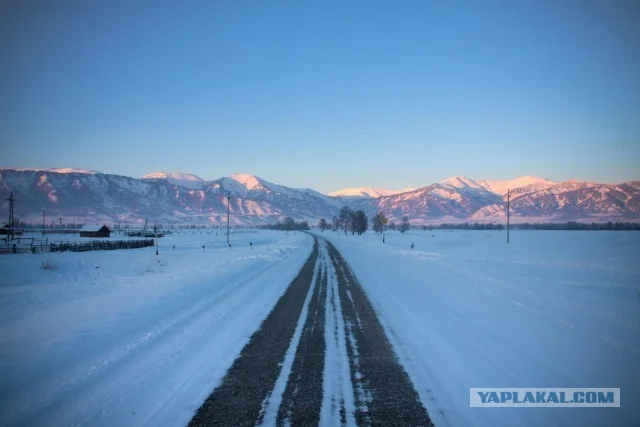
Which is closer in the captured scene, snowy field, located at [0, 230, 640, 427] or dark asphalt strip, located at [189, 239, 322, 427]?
dark asphalt strip, located at [189, 239, 322, 427]

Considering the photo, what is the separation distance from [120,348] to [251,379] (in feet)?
11.9

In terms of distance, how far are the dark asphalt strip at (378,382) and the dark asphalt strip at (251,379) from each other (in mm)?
938

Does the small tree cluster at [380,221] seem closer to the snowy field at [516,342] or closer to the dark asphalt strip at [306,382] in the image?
the snowy field at [516,342]

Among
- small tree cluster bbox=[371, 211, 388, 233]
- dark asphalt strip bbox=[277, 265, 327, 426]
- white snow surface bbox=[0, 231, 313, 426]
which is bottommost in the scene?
white snow surface bbox=[0, 231, 313, 426]

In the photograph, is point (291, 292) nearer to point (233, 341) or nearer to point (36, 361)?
point (233, 341)

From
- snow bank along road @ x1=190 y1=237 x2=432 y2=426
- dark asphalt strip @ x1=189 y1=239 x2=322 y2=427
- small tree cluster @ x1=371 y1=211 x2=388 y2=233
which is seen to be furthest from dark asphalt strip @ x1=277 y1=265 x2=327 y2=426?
small tree cluster @ x1=371 y1=211 x2=388 y2=233

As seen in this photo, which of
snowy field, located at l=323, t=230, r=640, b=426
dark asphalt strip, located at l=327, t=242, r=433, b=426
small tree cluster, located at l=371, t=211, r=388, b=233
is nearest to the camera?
dark asphalt strip, located at l=327, t=242, r=433, b=426

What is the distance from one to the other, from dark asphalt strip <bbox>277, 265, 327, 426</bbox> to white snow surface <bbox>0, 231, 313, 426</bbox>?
1.25 metres

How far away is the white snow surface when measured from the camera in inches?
192

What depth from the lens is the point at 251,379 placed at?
565cm

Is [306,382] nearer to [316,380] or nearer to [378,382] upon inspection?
[316,380]

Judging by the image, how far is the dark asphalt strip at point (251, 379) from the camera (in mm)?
4531

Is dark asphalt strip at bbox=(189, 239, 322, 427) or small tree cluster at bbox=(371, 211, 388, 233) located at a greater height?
small tree cluster at bbox=(371, 211, 388, 233)

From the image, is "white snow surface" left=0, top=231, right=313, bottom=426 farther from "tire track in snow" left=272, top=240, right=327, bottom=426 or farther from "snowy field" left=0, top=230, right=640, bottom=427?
"tire track in snow" left=272, top=240, right=327, bottom=426
